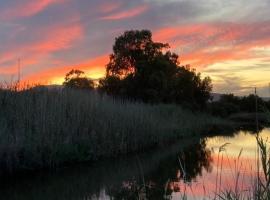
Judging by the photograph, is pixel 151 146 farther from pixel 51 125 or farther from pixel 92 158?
pixel 51 125

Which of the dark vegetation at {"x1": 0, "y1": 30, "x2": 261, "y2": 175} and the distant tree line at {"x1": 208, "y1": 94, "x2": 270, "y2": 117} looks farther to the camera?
the distant tree line at {"x1": 208, "y1": 94, "x2": 270, "y2": 117}

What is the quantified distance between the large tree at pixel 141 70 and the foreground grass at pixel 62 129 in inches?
710

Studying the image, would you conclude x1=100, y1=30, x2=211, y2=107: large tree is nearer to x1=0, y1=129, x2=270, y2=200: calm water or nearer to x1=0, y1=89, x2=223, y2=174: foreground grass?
x1=0, y1=89, x2=223, y2=174: foreground grass

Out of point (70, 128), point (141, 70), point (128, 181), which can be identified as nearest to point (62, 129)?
point (70, 128)

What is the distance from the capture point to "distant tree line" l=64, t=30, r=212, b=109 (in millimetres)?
38344

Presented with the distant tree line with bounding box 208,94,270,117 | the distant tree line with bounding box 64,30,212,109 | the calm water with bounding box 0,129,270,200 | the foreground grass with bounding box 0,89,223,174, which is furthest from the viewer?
the distant tree line with bounding box 208,94,270,117

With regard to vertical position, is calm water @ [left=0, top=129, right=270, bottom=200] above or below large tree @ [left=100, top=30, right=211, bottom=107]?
below

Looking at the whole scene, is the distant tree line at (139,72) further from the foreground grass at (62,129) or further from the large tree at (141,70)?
the foreground grass at (62,129)

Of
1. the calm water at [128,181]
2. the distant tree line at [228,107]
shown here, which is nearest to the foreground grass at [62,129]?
the calm water at [128,181]

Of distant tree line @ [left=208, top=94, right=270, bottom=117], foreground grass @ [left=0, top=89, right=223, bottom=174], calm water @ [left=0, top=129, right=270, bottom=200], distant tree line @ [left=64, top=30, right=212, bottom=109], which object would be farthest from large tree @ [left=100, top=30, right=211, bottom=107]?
calm water @ [left=0, top=129, right=270, bottom=200]

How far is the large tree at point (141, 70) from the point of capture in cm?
3838

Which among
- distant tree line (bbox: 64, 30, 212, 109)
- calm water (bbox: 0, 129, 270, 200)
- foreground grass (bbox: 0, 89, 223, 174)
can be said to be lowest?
calm water (bbox: 0, 129, 270, 200)

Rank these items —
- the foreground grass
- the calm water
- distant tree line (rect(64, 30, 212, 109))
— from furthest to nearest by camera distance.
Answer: distant tree line (rect(64, 30, 212, 109)) < the foreground grass < the calm water

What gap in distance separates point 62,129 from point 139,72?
24.9m
